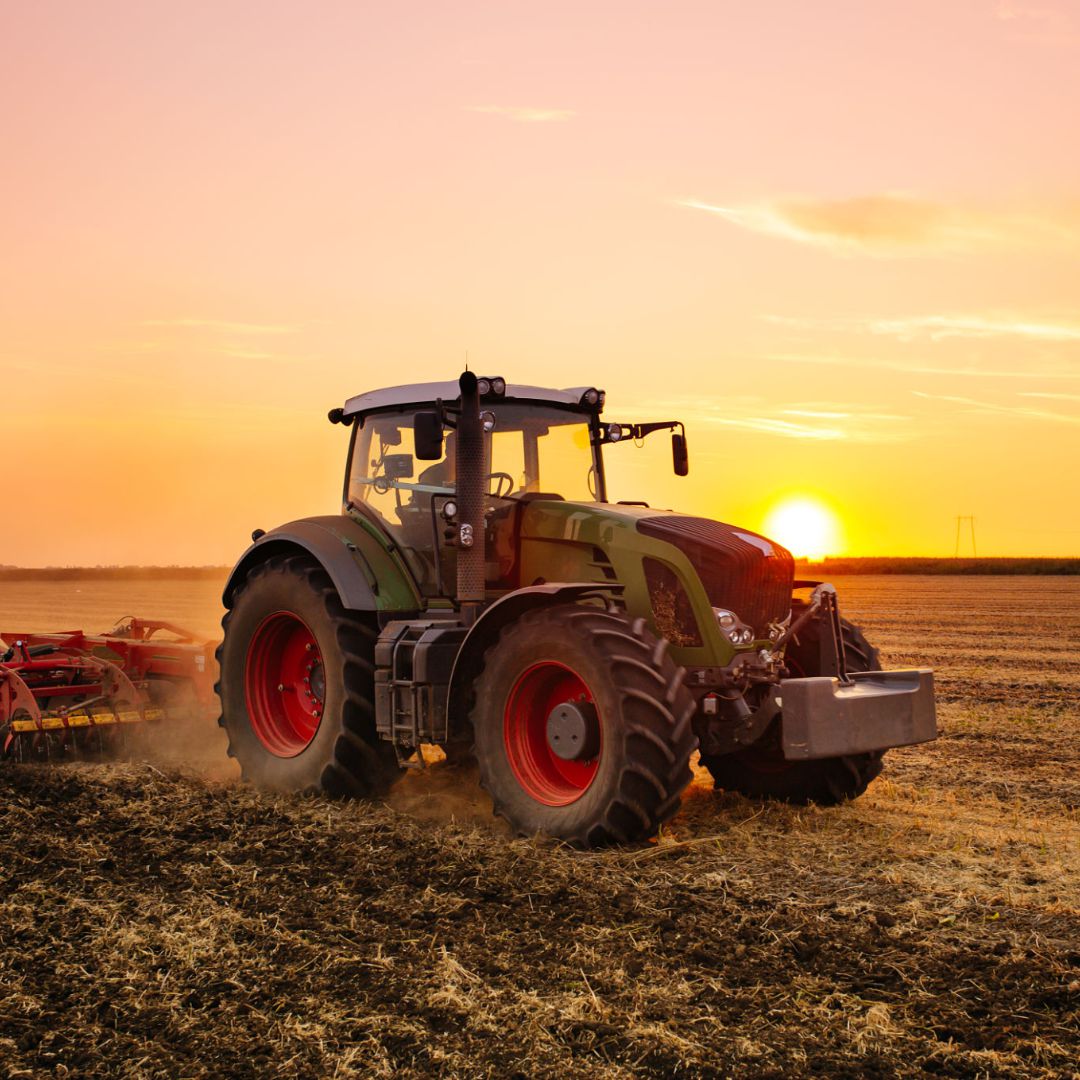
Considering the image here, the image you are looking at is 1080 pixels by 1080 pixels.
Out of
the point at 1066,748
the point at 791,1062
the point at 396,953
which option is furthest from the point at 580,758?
the point at 1066,748

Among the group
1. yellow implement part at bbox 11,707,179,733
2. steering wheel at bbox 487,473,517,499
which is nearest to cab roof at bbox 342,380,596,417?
steering wheel at bbox 487,473,517,499

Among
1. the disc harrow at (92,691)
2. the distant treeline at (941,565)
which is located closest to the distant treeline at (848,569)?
the distant treeline at (941,565)

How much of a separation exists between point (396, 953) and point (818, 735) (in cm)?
275

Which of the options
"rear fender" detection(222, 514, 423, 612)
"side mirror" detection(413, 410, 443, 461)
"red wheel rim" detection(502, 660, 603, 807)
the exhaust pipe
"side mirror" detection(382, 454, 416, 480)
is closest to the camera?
"red wheel rim" detection(502, 660, 603, 807)

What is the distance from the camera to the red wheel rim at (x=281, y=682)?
28.3 feet

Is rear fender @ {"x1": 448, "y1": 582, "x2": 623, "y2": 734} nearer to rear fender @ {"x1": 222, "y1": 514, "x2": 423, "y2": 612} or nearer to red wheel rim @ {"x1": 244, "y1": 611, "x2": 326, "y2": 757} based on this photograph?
rear fender @ {"x1": 222, "y1": 514, "x2": 423, "y2": 612}

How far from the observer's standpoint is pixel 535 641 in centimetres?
679

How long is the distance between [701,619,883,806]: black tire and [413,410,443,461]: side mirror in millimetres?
2530

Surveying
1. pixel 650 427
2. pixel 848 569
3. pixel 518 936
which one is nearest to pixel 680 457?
pixel 650 427

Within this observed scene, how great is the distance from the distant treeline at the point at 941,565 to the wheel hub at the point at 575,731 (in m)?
39.2

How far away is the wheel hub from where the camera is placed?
6574 mm

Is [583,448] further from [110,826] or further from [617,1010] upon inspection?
[617,1010]

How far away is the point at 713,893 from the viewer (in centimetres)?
585

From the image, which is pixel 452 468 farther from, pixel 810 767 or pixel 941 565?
pixel 941 565
